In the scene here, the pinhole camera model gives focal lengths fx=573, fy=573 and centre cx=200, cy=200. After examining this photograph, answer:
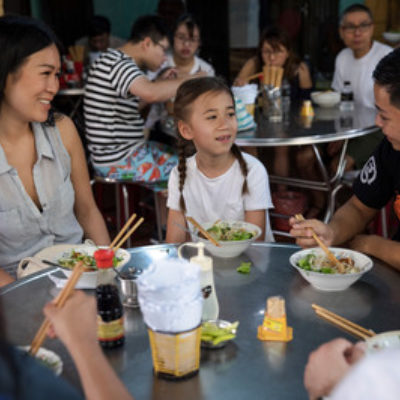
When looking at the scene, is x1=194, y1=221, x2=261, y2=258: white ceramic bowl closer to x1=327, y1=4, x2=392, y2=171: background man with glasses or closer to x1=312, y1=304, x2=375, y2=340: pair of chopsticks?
x1=312, y1=304, x2=375, y2=340: pair of chopsticks

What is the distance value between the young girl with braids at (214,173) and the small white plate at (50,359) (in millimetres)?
1242

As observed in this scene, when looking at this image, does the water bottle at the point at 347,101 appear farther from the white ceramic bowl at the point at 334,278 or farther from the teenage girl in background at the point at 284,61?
the white ceramic bowl at the point at 334,278

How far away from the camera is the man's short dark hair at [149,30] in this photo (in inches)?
171

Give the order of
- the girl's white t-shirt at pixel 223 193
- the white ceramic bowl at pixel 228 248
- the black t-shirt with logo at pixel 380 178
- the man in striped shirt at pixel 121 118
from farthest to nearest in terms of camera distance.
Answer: the man in striped shirt at pixel 121 118 → the girl's white t-shirt at pixel 223 193 → the black t-shirt with logo at pixel 380 178 → the white ceramic bowl at pixel 228 248

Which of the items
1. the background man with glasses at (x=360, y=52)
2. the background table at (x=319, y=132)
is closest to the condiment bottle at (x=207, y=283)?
the background table at (x=319, y=132)

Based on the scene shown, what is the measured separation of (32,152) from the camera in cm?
242

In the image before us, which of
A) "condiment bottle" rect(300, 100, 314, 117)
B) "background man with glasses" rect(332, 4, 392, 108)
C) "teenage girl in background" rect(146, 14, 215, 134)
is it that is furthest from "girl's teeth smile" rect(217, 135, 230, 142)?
"teenage girl in background" rect(146, 14, 215, 134)

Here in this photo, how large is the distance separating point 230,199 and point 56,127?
83 centimetres

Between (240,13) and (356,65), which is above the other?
(240,13)

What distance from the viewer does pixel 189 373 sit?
1251mm

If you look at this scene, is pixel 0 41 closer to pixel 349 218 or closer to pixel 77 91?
pixel 349 218

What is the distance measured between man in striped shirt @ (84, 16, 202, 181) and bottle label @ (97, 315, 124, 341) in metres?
2.66

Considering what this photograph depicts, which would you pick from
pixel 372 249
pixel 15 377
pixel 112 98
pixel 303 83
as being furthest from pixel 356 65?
pixel 15 377

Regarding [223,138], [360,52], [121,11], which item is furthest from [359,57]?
[121,11]
